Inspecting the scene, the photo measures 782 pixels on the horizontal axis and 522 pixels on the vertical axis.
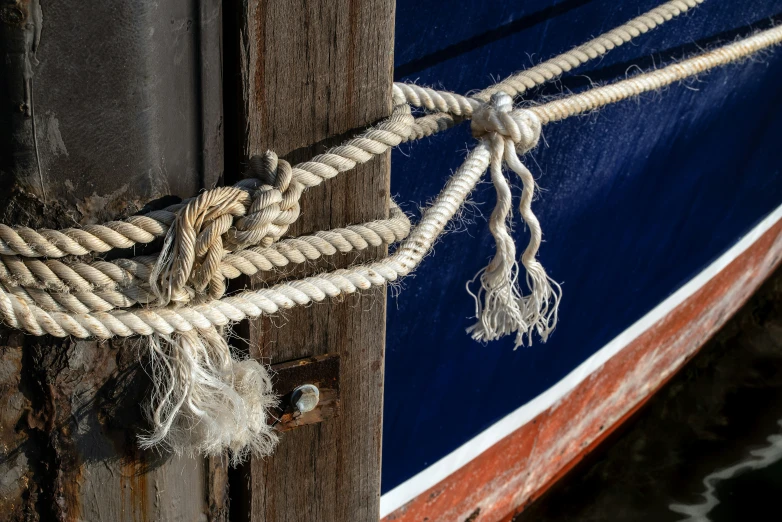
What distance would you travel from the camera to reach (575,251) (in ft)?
7.48

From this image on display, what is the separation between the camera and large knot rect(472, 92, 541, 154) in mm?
1242

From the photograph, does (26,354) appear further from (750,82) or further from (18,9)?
(750,82)

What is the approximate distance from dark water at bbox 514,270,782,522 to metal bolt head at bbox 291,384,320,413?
6.53ft

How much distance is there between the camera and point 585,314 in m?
2.52

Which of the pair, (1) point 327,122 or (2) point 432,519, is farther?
(2) point 432,519

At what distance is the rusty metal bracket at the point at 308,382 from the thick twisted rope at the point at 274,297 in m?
0.11

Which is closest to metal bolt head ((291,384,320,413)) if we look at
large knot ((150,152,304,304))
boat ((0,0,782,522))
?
boat ((0,0,782,522))

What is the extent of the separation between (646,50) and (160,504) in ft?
5.64

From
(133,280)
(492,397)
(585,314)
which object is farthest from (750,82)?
(133,280)

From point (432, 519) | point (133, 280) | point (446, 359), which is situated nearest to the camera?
point (133, 280)

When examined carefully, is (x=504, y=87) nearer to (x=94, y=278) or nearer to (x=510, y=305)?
(x=510, y=305)

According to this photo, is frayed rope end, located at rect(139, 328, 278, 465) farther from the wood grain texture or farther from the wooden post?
the wood grain texture

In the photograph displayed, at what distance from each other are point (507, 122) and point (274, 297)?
1.68ft

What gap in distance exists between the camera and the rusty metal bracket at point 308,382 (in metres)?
1.09
